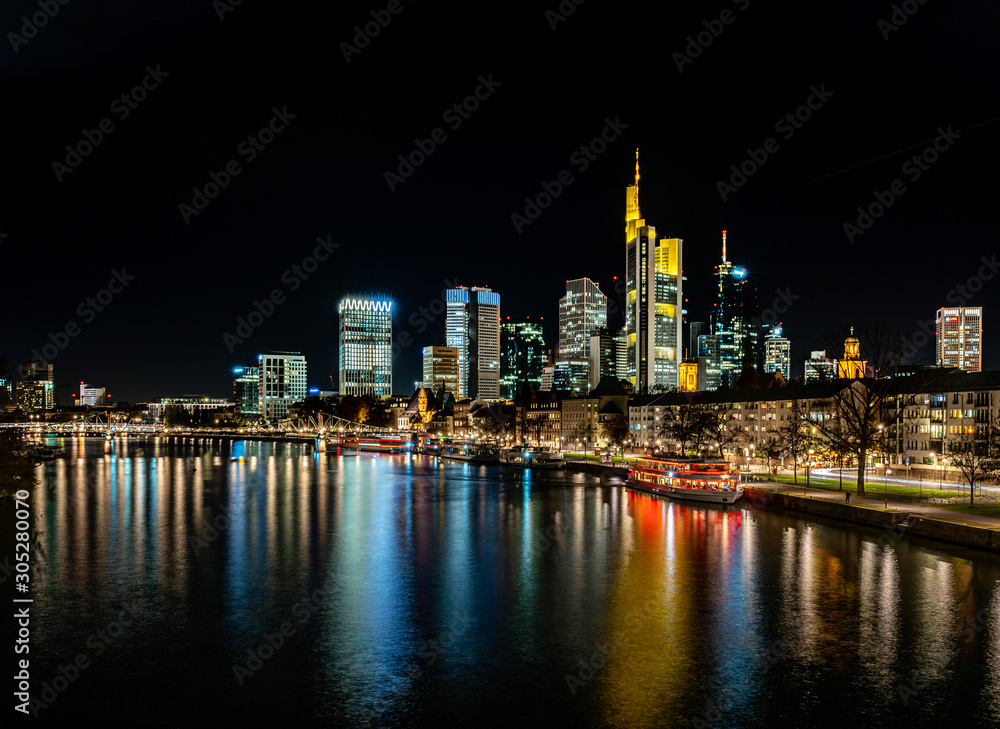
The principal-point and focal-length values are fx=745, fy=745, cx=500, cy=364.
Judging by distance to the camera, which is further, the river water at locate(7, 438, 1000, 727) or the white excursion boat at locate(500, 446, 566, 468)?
the white excursion boat at locate(500, 446, 566, 468)

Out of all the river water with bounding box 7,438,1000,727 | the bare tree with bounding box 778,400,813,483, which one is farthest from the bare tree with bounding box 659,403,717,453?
the river water with bounding box 7,438,1000,727

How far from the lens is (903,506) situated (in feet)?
147

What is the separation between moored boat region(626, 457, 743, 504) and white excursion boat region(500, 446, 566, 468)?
2779 cm

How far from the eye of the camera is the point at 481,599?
2831 centimetres

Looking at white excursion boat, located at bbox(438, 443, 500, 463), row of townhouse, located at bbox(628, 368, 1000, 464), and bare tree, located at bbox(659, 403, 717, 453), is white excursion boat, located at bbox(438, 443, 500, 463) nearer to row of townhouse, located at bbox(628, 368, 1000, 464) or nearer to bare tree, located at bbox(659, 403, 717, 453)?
bare tree, located at bbox(659, 403, 717, 453)

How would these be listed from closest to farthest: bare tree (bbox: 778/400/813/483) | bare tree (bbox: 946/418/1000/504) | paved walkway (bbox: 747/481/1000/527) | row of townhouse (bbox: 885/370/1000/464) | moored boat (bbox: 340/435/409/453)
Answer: paved walkway (bbox: 747/481/1000/527), bare tree (bbox: 946/418/1000/504), bare tree (bbox: 778/400/813/483), row of townhouse (bbox: 885/370/1000/464), moored boat (bbox: 340/435/409/453)

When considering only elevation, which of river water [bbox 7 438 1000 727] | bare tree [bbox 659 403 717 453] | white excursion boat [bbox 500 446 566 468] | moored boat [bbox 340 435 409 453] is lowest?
moored boat [bbox 340 435 409 453]

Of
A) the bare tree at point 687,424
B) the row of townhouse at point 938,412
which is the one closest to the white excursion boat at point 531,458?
the bare tree at point 687,424

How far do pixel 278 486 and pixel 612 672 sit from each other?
55.0 m

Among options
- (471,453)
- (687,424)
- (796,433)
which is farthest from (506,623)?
(471,453)

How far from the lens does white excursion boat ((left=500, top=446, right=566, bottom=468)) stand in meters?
94.3

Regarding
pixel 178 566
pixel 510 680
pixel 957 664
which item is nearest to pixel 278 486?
pixel 178 566

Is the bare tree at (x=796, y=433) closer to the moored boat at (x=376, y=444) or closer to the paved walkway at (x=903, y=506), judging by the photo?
the paved walkway at (x=903, y=506)

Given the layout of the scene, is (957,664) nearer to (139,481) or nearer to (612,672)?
(612,672)
